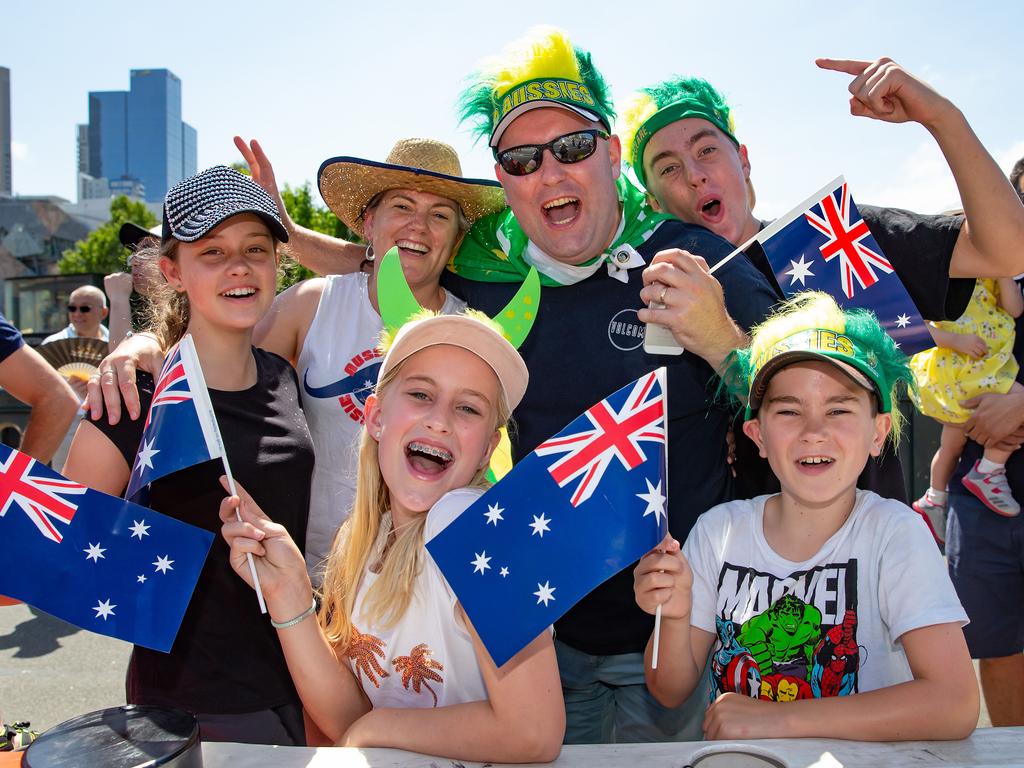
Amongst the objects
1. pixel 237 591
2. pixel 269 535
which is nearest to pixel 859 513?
pixel 269 535

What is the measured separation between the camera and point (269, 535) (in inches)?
74.2

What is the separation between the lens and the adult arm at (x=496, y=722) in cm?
157

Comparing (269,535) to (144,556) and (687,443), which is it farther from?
(687,443)

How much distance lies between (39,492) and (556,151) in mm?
1815

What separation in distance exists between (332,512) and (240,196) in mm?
1104

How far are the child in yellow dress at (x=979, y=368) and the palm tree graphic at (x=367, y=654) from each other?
102 inches

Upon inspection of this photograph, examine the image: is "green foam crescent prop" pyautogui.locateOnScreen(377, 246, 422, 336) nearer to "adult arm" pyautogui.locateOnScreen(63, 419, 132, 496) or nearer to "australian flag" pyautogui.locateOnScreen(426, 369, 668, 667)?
"australian flag" pyautogui.locateOnScreen(426, 369, 668, 667)

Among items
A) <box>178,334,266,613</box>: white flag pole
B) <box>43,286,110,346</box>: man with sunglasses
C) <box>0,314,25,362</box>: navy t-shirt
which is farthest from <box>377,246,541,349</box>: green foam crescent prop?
<box>43,286,110,346</box>: man with sunglasses

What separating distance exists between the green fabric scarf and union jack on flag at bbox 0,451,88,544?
60.1 inches

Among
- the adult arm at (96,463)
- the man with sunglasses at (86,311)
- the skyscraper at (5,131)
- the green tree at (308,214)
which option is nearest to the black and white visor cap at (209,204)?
the adult arm at (96,463)

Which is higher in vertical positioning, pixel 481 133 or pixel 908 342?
pixel 481 133

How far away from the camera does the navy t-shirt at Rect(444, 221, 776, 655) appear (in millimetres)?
2480

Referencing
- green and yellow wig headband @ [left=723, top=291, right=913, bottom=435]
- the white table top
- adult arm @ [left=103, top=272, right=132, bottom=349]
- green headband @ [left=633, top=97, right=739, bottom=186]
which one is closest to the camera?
the white table top

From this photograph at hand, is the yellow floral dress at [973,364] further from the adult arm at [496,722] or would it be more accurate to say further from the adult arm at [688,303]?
the adult arm at [496,722]
